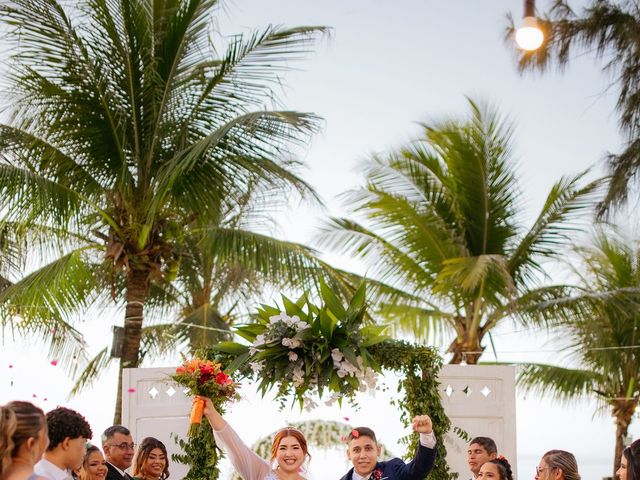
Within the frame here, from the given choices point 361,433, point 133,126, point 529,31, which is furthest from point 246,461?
point 133,126

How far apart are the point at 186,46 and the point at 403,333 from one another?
233 inches

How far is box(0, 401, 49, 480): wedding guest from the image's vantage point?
3.68m

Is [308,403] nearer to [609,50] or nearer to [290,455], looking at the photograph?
[290,455]

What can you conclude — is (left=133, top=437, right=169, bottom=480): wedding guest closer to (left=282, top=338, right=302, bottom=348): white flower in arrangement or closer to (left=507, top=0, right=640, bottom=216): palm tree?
(left=282, top=338, right=302, bottom=348): white flower in arrangement

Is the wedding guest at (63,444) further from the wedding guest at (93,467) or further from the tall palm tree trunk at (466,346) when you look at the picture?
the tall palm tree trunk at (466,346)

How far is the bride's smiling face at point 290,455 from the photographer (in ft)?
20.0

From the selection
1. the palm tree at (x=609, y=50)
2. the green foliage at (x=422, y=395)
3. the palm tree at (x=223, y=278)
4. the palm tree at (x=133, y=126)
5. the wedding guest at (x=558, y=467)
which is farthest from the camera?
the palm tree at (x=609, y=50)

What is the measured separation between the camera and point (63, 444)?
4.50 meters

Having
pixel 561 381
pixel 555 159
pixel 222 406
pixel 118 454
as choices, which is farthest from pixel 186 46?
pixel 561 381

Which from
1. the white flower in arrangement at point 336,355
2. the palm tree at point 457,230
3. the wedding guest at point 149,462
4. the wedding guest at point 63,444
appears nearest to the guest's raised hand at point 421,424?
the white flower in arrangement at point 336,355

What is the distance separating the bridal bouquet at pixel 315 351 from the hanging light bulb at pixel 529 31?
230 centimetres

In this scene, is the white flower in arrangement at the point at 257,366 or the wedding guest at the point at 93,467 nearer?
the wedding guest at the point at 93,467

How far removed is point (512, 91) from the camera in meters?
17.1

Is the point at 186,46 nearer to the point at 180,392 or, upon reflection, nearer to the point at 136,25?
the point at 136,25
